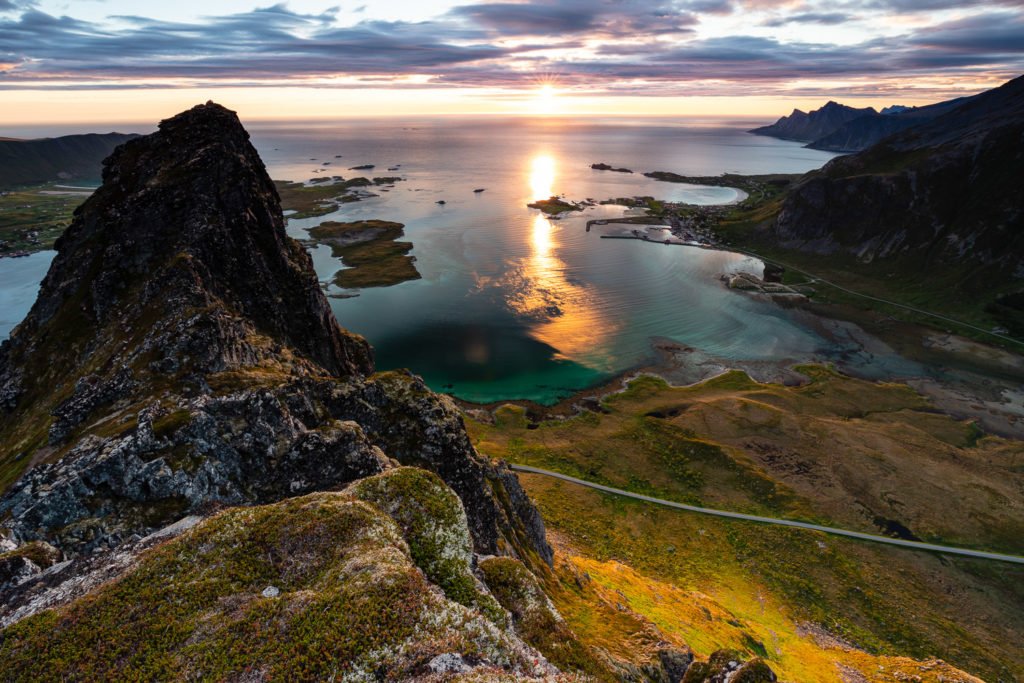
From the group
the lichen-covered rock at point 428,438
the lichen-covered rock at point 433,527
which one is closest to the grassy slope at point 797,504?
the lichen-covered rock at point 428,438

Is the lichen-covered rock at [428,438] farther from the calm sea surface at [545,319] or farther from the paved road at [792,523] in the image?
the calm sea surface at [545,319]

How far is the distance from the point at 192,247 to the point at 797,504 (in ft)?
319

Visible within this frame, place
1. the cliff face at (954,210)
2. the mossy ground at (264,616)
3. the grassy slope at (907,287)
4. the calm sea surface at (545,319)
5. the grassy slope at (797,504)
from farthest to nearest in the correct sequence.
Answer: the cliff face at (954,210) → the grassy slope at (907,287) → the calm sea surface at (545,319) → the grassy slope at (797,504) → the mossy ground at (264,616)

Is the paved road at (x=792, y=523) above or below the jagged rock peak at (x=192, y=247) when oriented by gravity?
below

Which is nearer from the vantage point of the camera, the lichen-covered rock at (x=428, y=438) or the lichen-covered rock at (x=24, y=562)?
the lichen-covered rock at (x=24, y=562)

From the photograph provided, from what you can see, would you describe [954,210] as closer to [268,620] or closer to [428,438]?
[428,438]

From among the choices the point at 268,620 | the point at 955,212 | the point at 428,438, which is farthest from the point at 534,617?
the point at 955,212

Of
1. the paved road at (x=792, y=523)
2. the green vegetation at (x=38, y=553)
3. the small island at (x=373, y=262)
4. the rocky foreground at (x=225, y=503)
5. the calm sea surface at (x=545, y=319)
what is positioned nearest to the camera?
the rocky foreground at (x=225, y=503)

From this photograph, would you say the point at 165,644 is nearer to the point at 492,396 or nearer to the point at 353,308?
the point at 492,396

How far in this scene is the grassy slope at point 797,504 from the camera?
53.1m

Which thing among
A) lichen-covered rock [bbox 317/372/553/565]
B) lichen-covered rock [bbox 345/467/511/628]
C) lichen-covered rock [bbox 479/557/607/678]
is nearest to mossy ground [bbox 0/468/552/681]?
lichen-covered rock [bbox 345/467/511/628]

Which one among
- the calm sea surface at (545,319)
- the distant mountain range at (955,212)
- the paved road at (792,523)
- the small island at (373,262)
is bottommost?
the paved road at (792,523)

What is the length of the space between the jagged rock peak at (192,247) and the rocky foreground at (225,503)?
381 mm

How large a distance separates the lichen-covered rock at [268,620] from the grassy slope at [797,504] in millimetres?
22165
